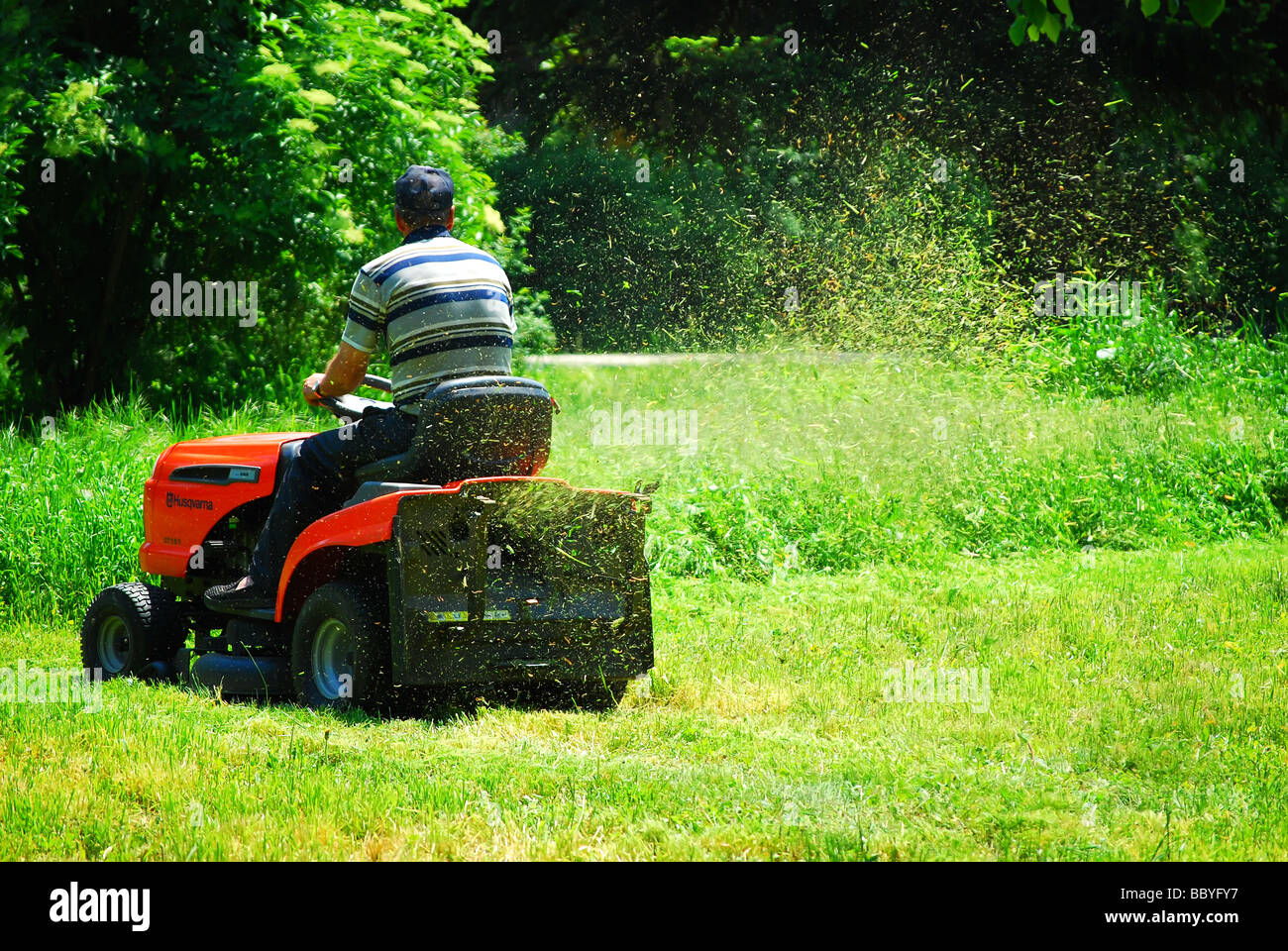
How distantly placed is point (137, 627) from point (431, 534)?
6.56 ft

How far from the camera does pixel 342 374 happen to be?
5.90 metres

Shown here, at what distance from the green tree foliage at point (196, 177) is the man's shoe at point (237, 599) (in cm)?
465

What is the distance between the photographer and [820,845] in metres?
4.15

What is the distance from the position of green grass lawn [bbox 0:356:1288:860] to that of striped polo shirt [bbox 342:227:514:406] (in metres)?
Result: 1.41

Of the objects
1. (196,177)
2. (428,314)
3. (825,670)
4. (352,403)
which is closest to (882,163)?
(196,177)

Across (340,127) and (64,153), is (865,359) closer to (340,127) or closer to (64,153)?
(340,127)

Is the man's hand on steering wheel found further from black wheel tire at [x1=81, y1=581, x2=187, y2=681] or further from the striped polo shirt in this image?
black wheel tire at [x1=81, y1=581, x2=187, y2=681]

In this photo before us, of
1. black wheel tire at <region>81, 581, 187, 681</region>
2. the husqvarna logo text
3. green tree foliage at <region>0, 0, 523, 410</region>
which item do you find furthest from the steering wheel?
green tree foliage at <region>0, 0, 523, 410</region>

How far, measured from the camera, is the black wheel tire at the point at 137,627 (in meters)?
6.84

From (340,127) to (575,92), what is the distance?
42.2ft

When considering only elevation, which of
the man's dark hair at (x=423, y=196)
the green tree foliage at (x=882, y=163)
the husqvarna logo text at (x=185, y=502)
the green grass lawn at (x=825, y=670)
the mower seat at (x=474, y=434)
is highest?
the green tree foliage at (x=882, y=163)

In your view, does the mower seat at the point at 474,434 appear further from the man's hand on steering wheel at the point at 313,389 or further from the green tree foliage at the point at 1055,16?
the green tree foliage at the point at 1055,16

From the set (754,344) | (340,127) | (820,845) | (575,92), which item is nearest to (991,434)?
(754,344)

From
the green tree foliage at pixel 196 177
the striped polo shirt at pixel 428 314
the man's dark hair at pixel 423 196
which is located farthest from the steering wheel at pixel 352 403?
the green tree foliage at pixel 196 177
